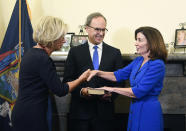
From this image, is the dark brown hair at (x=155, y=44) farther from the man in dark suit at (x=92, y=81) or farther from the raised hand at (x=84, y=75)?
the raised hand at (x=84, y=75)

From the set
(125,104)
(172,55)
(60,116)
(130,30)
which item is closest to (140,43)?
(172,55)

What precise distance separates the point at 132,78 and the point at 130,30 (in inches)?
42.7

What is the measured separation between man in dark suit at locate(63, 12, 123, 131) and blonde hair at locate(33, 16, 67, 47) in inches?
20.5

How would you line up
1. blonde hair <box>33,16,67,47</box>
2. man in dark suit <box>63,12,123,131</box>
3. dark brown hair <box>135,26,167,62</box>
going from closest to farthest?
blonde hair <box>33,16,67,47</box> → dark brown hair <box>135,26,167,62</box> → man in dark suit <box>63,12,123,131</box>

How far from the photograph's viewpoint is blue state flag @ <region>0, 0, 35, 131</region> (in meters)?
2.26

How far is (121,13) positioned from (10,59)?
1.47 meters

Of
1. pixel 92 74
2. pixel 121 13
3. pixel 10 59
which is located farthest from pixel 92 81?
pixel 121 13

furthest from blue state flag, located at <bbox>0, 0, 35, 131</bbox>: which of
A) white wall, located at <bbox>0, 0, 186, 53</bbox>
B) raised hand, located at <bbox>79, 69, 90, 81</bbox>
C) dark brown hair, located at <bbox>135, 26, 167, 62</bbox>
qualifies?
dark brown hair, located at <bbox>135, 26, 167, 62</bbox>

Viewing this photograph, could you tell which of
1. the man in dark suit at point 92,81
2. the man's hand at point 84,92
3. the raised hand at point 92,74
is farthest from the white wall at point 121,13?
the man's hand at point 84,92

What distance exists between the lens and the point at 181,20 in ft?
8.69

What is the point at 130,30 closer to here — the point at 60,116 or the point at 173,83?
the point at 173,83

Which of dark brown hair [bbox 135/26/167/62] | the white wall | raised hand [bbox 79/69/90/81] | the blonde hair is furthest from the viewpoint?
the white wall

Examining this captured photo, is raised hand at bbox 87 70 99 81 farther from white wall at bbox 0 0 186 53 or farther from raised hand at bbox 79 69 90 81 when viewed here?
white wall at bbox 0 0 186 53

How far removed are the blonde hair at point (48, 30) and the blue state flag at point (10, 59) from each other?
904 mm
